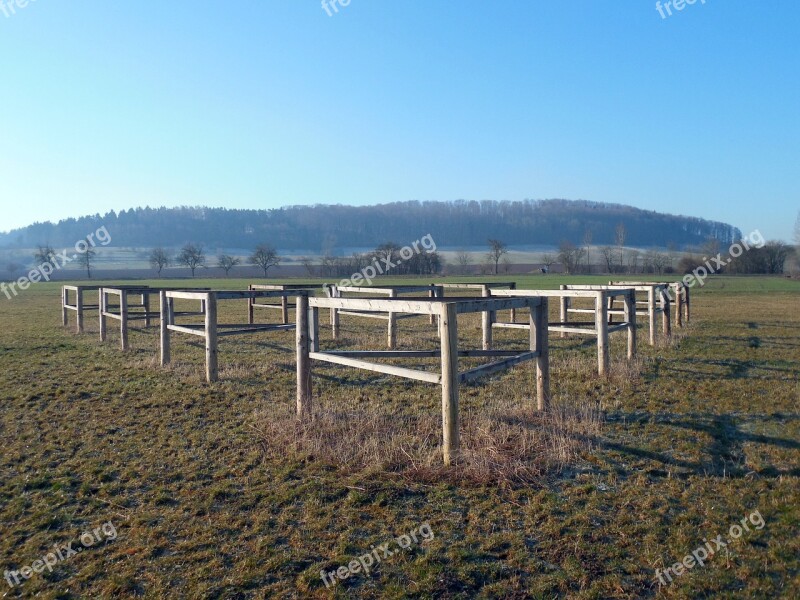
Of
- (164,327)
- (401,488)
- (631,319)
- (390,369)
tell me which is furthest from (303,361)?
(631,319)

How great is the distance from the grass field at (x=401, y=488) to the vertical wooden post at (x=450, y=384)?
0.63ft

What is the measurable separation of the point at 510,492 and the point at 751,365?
24.9ft

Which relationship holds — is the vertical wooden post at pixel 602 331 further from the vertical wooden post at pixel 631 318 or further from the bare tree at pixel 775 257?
the bare tree at pixel 775 257

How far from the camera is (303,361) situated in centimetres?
682

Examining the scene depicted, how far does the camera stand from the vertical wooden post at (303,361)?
22.2 feet

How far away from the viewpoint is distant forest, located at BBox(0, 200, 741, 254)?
545 ft

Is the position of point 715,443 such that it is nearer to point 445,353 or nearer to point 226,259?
point 445,353

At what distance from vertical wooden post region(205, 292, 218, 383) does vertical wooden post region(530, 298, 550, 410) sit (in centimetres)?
505

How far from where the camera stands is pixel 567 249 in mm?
92938

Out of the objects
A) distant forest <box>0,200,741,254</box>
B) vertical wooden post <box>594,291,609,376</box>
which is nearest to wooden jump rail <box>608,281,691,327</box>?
vertical wooden post <box>594,291,609,376</box>

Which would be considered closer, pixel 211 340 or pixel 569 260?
pixel 211 340

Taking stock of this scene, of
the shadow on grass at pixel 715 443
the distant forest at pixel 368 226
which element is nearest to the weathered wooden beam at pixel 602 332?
the shadow on grass at pixel 715 443

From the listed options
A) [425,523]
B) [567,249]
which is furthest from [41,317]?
[567,249]

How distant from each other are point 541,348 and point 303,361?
275 cm
